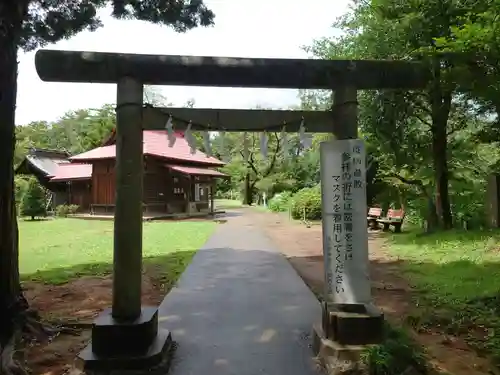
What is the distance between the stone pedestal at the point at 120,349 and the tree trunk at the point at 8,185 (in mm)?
1398

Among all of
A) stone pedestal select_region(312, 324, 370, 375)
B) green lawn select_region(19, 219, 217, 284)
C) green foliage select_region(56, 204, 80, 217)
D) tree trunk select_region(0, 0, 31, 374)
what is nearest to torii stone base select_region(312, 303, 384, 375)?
stone pedestal select_region(312, 324, 370, 375)

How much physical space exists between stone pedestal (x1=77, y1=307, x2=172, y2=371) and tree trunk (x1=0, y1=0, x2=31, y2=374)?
1398mm

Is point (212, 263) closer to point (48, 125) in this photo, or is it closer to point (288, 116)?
point (288, 116)

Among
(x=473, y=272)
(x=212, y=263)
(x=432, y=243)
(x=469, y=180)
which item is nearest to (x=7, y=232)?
(x=212, y=263)

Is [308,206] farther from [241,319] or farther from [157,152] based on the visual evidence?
[241,319]

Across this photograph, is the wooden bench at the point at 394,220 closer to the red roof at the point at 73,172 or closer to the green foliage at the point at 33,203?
the green foliage at the point at 33,203

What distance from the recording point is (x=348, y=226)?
4.17 meters

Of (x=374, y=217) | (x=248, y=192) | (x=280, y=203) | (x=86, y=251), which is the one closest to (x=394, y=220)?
(x=374, y=217)

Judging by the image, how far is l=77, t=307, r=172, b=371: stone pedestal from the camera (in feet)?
12.7

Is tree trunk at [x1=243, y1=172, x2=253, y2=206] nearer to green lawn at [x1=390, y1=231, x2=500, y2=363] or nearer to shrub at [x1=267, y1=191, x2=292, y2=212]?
shrub at [x1=267, y1=191, x2=292, y2=212]

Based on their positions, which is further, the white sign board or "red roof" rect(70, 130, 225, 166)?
"red roof" rect(70, 130, 225, 166)

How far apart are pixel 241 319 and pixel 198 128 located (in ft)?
8.98

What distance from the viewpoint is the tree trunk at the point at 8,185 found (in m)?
4.77

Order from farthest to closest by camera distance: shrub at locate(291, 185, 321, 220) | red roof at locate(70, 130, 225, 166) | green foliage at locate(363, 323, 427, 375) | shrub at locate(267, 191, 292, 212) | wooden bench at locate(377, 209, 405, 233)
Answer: shrub at locate(267, 191, 292, 212), red roof at locate(70, 130, 225, 166), shrub at locate(291, 185, 321, 220), wooden bench at locate(377, 209, 405, 233), green foliage at locate(363, 323, 427, 375)
